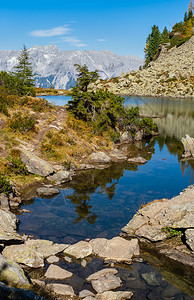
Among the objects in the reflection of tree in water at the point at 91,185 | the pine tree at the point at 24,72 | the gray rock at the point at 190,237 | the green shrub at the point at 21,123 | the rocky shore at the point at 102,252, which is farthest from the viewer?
the pine tree at the point at 24,72

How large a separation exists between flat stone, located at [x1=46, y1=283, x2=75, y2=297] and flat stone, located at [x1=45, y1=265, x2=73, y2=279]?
851 millimetres

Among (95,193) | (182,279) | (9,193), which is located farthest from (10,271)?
(95,193)

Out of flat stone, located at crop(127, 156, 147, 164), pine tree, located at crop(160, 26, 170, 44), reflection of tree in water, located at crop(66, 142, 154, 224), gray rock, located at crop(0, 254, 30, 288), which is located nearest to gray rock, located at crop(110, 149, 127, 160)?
flat stone, located at crop(127, 156, 147, 164)

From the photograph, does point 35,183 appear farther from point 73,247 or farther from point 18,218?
point 73,247

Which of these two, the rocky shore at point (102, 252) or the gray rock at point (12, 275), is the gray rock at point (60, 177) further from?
the gray rock at point (12, 275)

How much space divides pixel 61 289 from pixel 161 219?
8976 mm

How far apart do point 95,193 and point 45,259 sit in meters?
11.9

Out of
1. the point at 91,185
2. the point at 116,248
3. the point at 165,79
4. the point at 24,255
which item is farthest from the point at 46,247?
the point at 165,79

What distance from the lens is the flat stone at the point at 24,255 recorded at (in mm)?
13491

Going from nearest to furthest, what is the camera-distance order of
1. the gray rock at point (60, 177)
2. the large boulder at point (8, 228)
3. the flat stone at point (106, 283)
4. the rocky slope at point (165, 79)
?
the flat stone at point (106, 283) → the large boulder at point (8, 228) → the gray rock at point (60, 177) → the rocky slope at point (165, 79)

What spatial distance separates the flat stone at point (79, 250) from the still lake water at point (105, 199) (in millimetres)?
1386

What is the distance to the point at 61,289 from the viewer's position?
38.4ft

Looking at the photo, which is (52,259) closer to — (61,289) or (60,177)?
(61,289)

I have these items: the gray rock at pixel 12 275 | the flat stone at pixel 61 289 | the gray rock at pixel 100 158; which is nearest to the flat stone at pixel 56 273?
the flat stone at pixel 61 289
